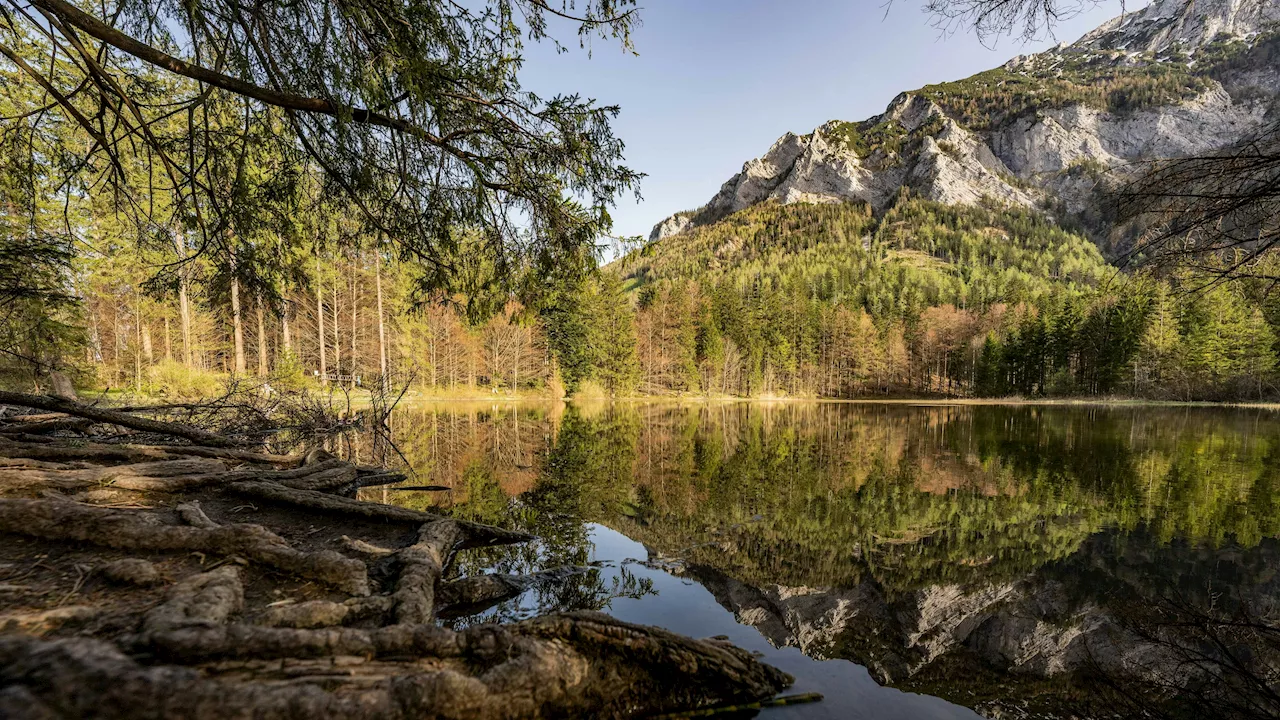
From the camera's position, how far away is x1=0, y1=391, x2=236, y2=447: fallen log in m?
4.42

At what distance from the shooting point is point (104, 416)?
5.44 meters

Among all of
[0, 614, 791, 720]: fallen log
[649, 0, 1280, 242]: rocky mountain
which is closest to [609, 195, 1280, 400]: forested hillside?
[0, 614, 791, 720]: fallen log

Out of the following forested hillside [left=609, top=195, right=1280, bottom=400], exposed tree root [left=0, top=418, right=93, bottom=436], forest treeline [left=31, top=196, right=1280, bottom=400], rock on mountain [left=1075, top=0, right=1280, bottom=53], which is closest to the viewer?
rock on mountain [left=1075, top=0, right=1280, bottom=53]

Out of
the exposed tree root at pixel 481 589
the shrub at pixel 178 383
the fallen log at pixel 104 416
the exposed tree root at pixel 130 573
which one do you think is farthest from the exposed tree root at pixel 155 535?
the shrub at pixel 178 383

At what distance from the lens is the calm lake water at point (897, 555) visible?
147 inches

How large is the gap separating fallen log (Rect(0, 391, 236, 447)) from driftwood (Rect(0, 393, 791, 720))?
323 mm

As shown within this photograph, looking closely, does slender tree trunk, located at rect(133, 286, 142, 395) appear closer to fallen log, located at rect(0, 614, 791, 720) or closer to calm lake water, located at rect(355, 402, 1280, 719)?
calm lake water, located at rect(355, 402, 1280, 719)

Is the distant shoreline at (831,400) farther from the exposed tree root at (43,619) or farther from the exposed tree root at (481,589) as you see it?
the exposed tree root at (43,619)

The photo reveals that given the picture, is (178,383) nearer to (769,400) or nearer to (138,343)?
(138,343)

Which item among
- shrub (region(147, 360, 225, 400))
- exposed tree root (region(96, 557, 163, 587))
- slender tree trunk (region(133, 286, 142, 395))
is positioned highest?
slender tree trunk (region(133, 286, 142, 395))

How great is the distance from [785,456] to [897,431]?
1158 centimetres

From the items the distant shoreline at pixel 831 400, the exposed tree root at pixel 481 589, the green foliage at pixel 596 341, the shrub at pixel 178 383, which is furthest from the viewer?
the green foliage at pixel 596 341

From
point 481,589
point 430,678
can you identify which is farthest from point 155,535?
point 430,678

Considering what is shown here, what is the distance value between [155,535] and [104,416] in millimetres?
4018
